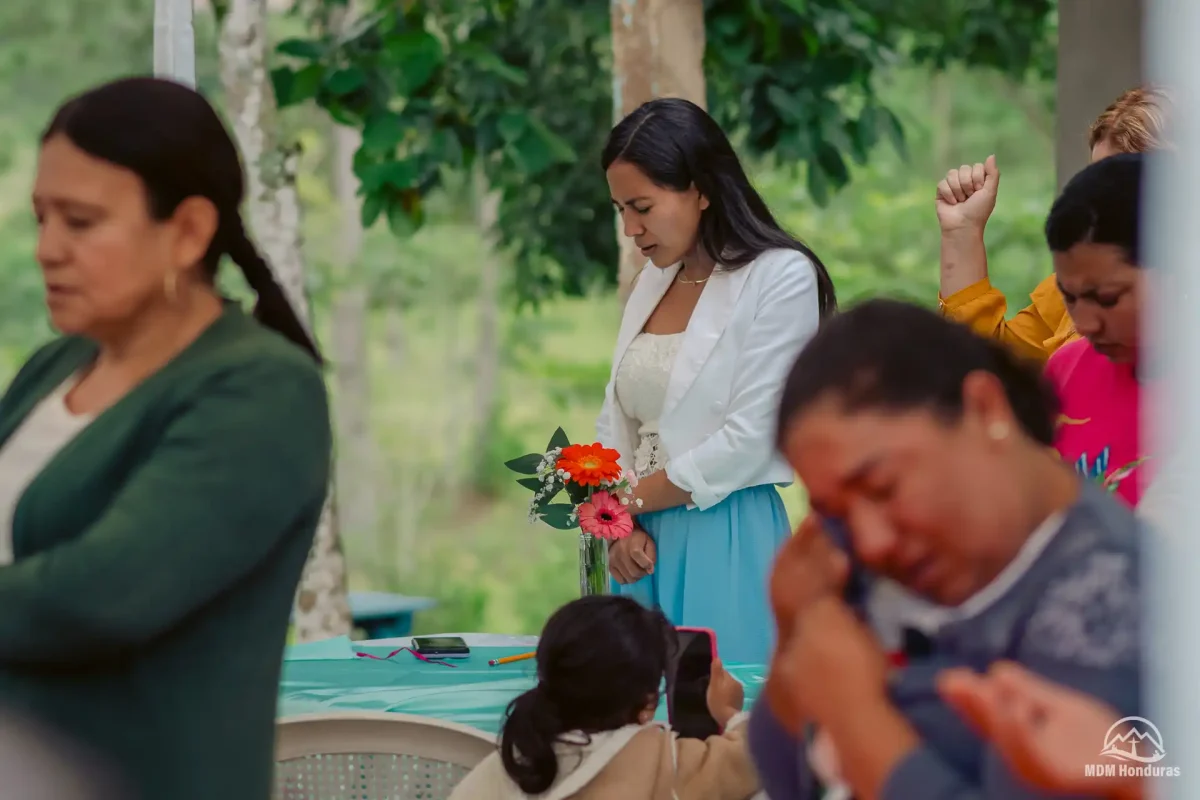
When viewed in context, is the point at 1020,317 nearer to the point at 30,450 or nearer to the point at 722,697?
the point at 722,697

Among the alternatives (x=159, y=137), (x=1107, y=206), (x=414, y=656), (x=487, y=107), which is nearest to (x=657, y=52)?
(x=487, y=107)

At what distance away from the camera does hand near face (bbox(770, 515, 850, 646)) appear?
3.56 ft

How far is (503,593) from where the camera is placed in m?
12.6

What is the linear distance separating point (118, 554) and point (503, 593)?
38.0 ft

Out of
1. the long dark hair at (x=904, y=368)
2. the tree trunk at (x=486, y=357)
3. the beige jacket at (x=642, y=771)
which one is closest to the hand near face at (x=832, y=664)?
the long dark hair at (x=904, y=368)

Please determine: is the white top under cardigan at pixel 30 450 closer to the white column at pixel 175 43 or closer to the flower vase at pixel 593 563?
the flower vase at pixel 593 563

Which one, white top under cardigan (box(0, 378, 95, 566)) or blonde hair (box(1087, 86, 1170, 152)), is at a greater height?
blonde hair (box(1087, 86, 1170, 152))

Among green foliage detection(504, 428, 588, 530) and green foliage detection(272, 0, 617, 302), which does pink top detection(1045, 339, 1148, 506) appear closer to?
green foliage detection(504, 428, 588, 530)

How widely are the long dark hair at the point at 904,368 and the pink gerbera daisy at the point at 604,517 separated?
1.39 meters

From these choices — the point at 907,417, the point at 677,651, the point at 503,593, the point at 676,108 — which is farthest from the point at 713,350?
the point at 503,593

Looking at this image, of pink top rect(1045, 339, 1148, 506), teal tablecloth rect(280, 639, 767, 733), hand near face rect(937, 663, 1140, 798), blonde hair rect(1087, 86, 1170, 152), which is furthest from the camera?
teal tablecloth rect(280, 639, 767, 733)

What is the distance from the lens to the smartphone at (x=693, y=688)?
6.41 feet

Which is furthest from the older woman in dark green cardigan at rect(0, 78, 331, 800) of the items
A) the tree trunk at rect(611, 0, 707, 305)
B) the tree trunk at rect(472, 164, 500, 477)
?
the tree trunk at rect(472, 164, 500, 477)

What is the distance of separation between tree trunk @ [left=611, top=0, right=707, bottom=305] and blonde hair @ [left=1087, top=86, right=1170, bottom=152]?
2194 mm
